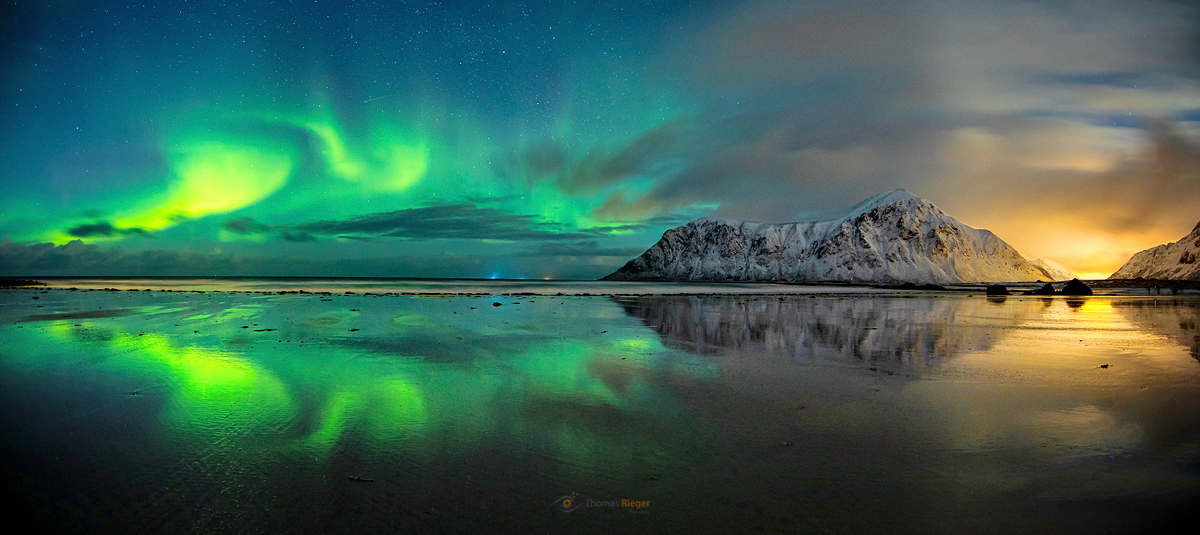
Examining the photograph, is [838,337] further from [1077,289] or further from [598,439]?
[1077,289]

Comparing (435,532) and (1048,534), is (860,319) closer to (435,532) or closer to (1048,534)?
(1048,534)

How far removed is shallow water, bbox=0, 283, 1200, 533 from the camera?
16.2 ft

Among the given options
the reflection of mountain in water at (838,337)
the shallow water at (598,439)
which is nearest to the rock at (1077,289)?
the reflection of mountain in water at (838,337)

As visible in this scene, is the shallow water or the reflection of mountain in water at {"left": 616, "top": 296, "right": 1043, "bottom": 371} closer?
the shallow water

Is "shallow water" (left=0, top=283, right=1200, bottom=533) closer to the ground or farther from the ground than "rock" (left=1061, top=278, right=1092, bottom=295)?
closer to the ground

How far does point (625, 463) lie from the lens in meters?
6.16

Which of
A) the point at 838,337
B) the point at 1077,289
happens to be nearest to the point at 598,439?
the point at 838,337

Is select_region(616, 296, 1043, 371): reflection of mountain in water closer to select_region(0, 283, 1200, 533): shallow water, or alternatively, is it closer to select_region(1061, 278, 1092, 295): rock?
select_region(0, 283, 1200, 533): shallow water

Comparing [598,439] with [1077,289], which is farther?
[1077,289]

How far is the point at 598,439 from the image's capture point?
23.2ft

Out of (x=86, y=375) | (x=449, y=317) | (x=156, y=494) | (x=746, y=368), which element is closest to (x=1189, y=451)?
(x=746, y=368)

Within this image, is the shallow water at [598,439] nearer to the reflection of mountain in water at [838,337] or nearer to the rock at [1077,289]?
the reflection of mountain in water at [838,337]

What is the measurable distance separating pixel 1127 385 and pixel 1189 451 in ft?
16.7

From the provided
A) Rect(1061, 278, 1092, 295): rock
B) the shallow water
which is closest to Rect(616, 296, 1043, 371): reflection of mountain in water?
the shallow water
